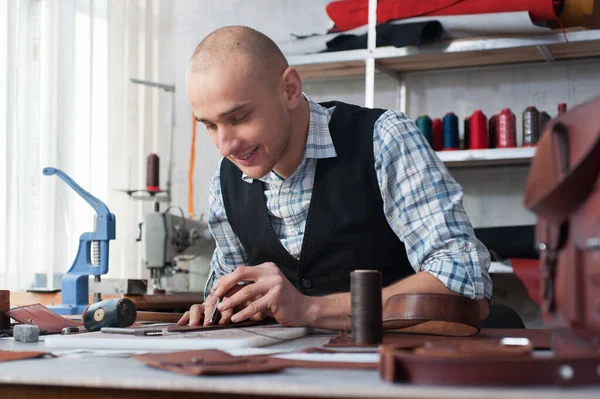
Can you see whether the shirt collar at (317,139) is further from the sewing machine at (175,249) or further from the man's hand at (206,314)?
the sewing machine at (175,249)

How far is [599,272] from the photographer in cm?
88

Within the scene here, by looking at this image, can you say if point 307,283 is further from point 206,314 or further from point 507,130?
point 507,130

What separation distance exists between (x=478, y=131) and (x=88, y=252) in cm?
180

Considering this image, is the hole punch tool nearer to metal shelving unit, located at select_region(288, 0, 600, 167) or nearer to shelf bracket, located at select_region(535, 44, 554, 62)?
metal shelving unit, located at select_region(288, 0, 600, 167)

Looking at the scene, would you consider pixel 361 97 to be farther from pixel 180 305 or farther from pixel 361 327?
pixel 361 327

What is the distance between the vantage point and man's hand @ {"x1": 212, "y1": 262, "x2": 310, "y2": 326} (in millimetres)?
1621

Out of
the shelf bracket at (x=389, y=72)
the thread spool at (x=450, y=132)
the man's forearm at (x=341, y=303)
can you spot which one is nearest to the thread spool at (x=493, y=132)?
the thread spool at (x=450, y=132)

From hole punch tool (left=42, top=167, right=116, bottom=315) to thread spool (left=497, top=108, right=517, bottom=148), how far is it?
1737 millimetres

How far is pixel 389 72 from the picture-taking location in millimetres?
3885

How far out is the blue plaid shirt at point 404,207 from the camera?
1.80 m

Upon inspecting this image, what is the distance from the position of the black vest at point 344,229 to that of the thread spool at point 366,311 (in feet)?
2.52

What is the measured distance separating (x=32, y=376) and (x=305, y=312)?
78 cm

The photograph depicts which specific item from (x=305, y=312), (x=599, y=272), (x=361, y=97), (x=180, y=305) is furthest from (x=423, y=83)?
(x=599, y=272)

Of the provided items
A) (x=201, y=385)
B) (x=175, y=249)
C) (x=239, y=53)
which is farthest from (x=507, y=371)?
(x=175, y=249)
